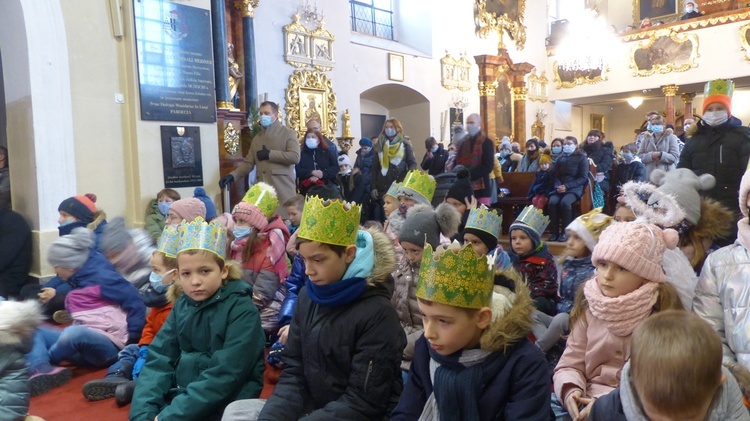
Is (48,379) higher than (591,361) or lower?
lower

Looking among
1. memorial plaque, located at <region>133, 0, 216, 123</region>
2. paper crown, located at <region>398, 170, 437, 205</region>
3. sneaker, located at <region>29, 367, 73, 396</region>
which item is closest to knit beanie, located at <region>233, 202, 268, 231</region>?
paper crown, located at <region>398, 170, 437, 205</region>

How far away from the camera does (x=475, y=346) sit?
172 centimetres

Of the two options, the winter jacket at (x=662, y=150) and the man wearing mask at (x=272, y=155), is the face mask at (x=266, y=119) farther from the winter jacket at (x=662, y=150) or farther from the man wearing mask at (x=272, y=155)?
the winter jacket at (x=662, y=150)

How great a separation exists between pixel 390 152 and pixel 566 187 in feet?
7.45

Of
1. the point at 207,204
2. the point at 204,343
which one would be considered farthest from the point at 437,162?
the point at 204,343

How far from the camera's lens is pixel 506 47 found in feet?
50.4

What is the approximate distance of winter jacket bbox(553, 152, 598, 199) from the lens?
7.04 meters

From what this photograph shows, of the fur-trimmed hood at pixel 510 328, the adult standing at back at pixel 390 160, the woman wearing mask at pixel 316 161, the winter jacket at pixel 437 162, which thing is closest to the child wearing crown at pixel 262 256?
the fur-trimmed hood at pixel 510 328

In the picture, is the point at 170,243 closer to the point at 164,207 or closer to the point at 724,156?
the point at 164,207

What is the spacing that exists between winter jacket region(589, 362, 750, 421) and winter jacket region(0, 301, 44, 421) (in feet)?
6.12

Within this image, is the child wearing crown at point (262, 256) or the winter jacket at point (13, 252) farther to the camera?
the winter jacket at point (13, 252)

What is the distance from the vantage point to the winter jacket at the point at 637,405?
138 cm

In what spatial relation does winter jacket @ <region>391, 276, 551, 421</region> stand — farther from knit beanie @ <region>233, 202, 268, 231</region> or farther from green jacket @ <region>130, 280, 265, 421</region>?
knit beanie @ <region>233, 202, 268, 231</region>

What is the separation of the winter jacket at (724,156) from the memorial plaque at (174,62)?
4666mm
